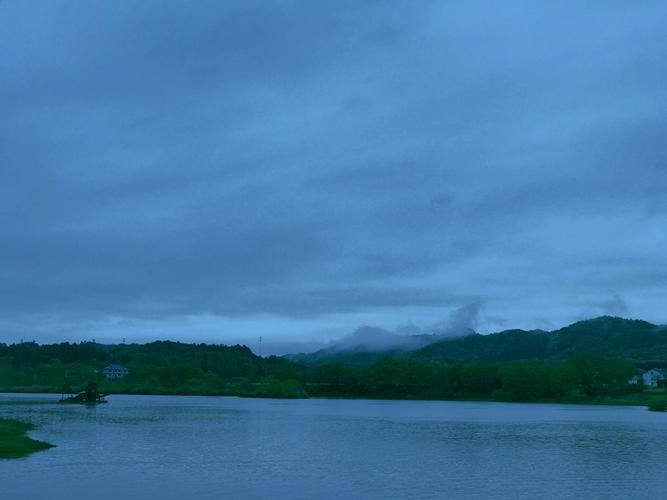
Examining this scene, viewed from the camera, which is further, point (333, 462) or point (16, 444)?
point (16, 444)

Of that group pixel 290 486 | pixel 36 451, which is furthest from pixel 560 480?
pixel 36 451

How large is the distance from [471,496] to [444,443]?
29.4 metres

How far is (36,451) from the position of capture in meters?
54.9

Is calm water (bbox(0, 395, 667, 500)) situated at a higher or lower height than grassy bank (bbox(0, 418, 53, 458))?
lower

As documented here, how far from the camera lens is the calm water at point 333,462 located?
Result: 41.5 m

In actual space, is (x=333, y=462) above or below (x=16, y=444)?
below

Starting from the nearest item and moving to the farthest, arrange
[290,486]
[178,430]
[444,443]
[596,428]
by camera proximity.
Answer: [290,486] < [444,443] < [178,430] < [596,428]

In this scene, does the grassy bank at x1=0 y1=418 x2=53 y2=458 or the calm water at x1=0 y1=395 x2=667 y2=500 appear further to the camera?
the grassy bank at x1=0 y1=418 x2=53 y2=458

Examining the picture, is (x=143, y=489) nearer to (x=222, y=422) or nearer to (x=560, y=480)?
(x=560, y=480)

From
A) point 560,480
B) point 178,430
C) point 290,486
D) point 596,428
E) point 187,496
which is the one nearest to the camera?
point 187,496

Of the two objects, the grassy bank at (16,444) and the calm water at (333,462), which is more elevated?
the grassy bank at (16,444)

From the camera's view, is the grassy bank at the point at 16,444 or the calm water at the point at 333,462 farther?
the grassy bank at the point at 16,444

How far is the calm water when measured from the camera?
41500mm

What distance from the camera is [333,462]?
54.4 meters
